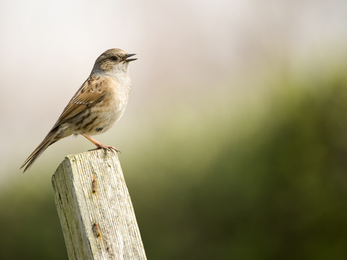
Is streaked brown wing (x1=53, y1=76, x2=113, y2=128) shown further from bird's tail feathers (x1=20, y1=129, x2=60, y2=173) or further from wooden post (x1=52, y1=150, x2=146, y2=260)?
wooden post (x1=52, y1=150, x2=146, y2=260)

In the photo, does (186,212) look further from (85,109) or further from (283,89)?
(283,89)

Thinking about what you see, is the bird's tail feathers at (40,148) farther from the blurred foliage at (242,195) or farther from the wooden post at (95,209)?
the wooden post at (95,209)

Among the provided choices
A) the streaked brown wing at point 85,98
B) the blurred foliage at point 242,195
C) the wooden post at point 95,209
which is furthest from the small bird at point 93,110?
the wooden post at point 95,209

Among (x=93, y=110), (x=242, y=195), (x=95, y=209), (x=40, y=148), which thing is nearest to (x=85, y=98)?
(x=93, y=110)

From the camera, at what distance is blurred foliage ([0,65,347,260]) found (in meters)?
5.67

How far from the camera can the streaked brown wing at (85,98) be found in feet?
16.1

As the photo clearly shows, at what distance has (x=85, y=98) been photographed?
16.3 feet

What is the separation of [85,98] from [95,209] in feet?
10.1

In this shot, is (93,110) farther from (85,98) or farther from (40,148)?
(40,148)

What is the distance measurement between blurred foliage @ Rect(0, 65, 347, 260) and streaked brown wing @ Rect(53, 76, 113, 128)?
165 centimetres

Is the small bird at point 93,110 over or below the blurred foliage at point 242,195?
over

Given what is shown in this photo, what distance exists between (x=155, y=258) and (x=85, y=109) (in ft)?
8.03

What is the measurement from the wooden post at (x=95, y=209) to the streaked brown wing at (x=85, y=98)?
9.01ft

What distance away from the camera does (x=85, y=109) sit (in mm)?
4910
